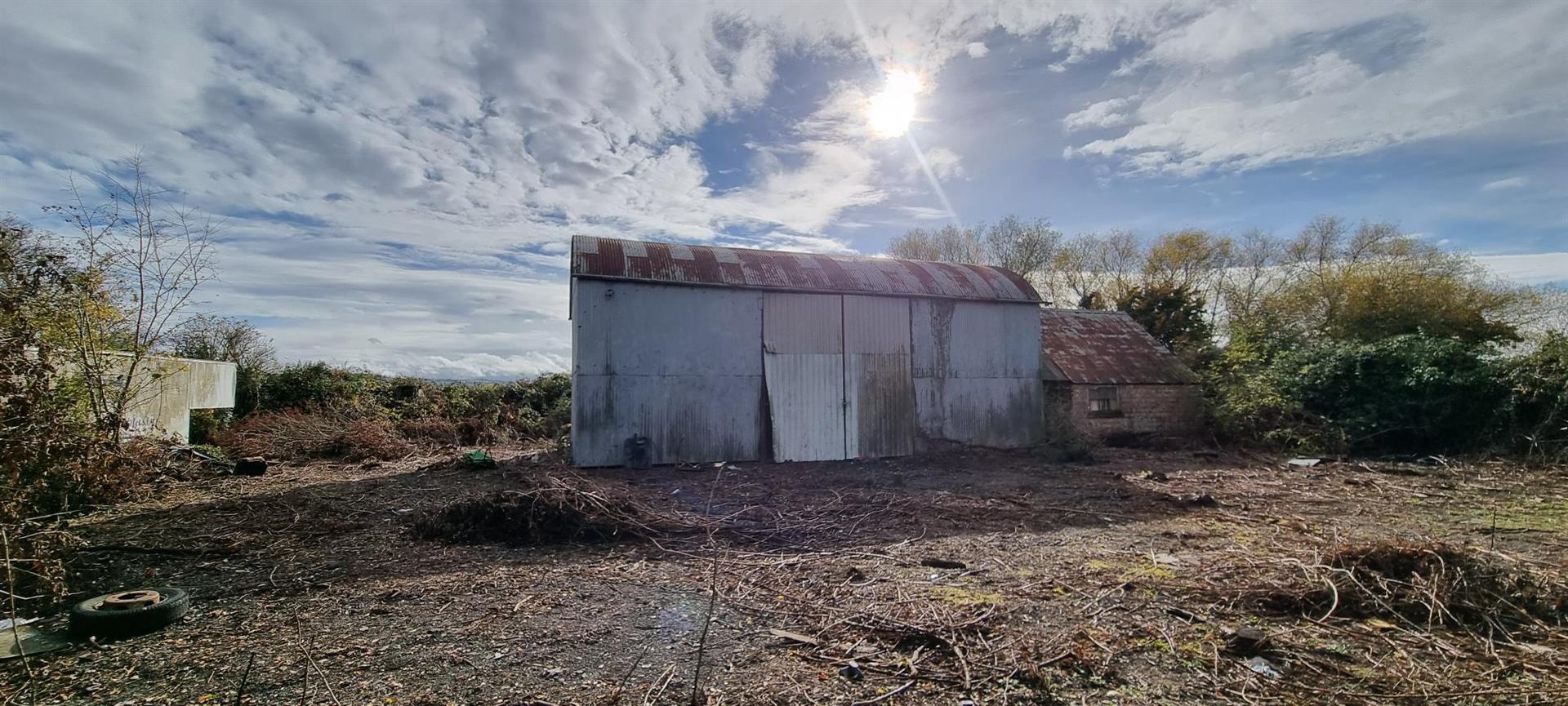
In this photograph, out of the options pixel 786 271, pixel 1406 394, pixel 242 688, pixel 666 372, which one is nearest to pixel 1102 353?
pixel 1406 394

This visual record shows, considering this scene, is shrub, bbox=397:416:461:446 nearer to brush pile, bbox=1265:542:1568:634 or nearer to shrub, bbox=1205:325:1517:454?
brush pile, bbox=1265:542:1568:634

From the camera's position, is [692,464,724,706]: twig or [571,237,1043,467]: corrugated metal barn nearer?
[692,464,724,706]: twig

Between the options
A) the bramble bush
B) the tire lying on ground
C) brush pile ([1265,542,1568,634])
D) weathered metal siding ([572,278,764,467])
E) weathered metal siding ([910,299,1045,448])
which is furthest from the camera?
weathered metal siding ([910,299,1045,448])

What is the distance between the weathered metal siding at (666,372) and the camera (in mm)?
12070

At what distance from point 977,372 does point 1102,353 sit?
190 inches

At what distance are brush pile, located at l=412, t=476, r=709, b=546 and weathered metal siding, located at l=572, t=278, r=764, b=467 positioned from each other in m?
4.95

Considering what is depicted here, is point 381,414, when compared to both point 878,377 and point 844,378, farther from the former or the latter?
point 878,377

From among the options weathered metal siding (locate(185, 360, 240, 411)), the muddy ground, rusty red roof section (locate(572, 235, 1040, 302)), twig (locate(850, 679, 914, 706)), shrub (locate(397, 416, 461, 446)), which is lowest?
twig (locate(850, 679, 914, 706))

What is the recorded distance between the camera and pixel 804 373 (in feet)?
43.8

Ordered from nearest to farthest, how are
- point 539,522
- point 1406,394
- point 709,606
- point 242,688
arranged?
point 242,688
point 709,606
point 539,522
point 1406,394

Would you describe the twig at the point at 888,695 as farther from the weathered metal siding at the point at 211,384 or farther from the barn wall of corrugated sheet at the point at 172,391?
the weathered metal siding at the point at 211,384

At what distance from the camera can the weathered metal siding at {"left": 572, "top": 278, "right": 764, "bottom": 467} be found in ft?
39.6

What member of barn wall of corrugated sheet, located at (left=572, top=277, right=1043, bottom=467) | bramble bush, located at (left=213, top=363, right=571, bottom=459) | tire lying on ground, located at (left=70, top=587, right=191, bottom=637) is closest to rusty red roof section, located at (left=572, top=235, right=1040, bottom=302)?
barn wall of corrugated sheet, located at (left=572, top=277, right=1043, bottom=467)

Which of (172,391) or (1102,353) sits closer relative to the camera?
(172,391)
